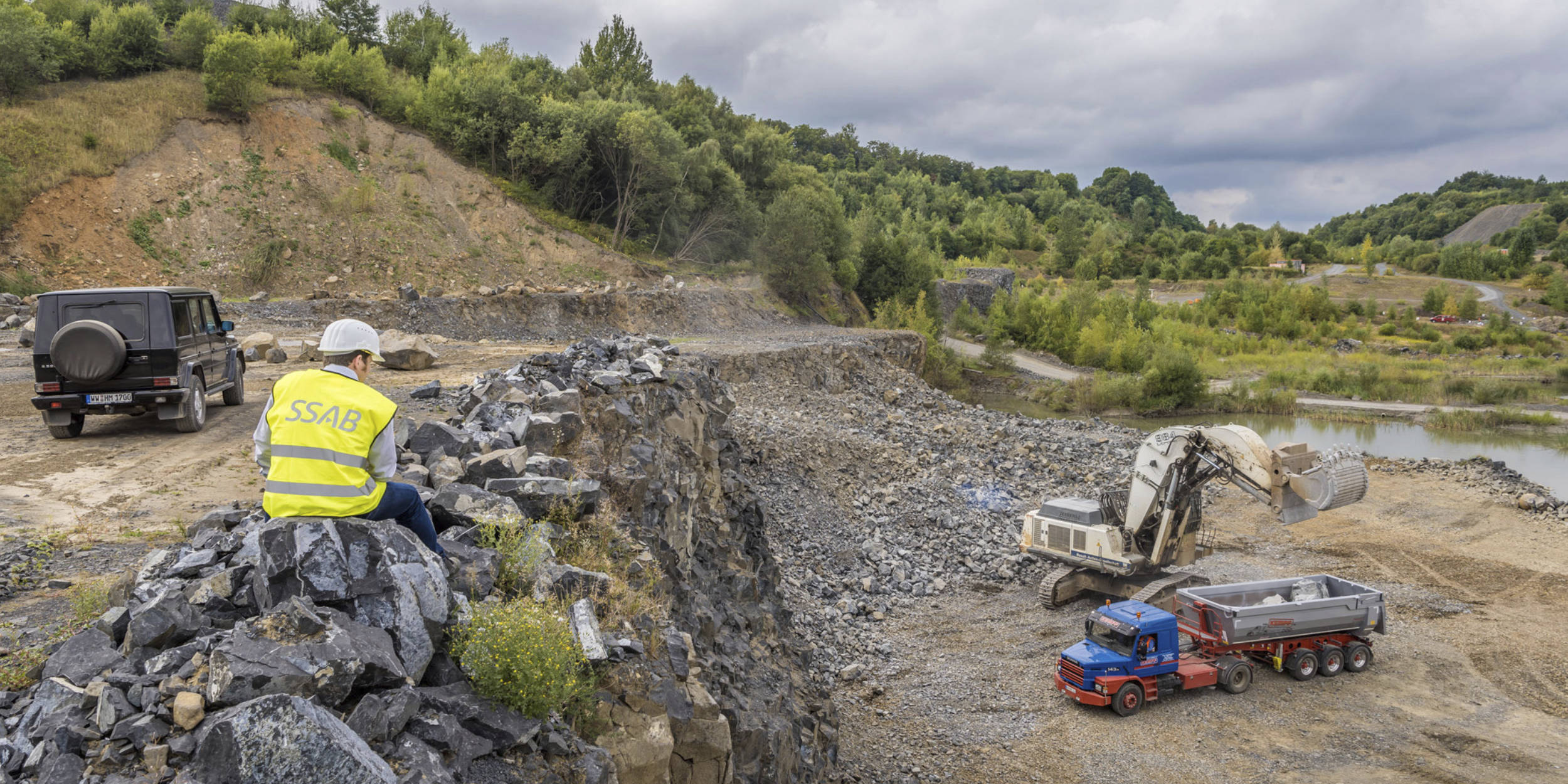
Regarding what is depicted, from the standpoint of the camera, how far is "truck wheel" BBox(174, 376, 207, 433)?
11.4 metres

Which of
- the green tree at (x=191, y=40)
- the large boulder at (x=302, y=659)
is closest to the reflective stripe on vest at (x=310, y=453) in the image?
the large boulder at (x=302, y=659)

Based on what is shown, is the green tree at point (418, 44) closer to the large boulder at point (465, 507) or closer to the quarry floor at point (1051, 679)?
the quarry floor at point (1051, 679)

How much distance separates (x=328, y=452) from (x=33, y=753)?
1.65m

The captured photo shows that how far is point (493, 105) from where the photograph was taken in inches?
1581

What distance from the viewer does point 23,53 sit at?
2936 centimetres

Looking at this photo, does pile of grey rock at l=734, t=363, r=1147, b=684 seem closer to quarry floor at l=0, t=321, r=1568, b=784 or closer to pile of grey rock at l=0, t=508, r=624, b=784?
quarry floor at l=0, t=321, r=1568, b=784

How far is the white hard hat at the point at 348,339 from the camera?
15.0 feet

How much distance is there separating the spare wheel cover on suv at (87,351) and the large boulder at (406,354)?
7383 millimetres

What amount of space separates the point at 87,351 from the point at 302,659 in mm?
9684

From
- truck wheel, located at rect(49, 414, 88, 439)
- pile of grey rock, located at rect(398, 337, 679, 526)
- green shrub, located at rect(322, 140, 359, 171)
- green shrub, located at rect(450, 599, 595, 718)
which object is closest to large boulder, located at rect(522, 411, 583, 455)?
pile of grey rock, located at rect(398, 337, 679, 526)

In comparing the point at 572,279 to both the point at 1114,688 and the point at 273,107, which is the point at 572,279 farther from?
the point at 1114,688

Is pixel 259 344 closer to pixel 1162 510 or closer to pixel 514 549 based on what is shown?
pixel 514 549

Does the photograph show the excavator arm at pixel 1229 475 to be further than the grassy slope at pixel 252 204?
No

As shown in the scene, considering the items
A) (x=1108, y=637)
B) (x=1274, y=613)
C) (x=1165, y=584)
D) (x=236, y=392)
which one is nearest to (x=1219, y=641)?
(x=1274, y=613)
